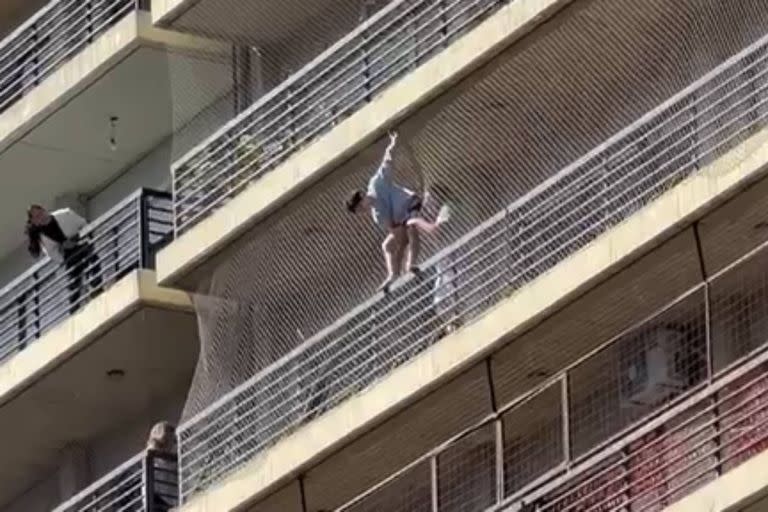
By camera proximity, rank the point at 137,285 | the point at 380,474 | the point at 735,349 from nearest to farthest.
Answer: the point at 735,349, the point at 380,474, the point at 137,285

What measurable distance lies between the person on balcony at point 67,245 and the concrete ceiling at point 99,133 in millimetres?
796

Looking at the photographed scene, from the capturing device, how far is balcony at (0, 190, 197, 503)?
44.7m

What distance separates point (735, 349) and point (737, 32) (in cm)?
205

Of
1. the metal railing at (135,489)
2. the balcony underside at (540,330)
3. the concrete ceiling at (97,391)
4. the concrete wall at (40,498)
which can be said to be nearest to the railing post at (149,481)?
the metal railing at (135,489)

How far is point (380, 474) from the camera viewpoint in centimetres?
4131

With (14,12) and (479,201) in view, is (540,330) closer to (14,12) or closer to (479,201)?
(479,201)

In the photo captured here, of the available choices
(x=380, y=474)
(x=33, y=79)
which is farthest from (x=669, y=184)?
(x=33, y=79)

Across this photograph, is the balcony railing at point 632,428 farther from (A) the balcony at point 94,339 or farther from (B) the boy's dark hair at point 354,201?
(A) the balcony at point 94,339

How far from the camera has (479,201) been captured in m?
40.9

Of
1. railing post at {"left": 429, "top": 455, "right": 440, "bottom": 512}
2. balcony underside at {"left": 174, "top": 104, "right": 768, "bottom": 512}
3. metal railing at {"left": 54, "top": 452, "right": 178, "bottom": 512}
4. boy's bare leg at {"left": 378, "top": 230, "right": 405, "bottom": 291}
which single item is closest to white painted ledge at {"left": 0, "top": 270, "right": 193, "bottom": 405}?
metal railing at {"left": 54, "top": 452, "right": 178, "bottom": 512}

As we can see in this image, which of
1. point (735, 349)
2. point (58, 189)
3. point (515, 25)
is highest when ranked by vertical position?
point (58, 189)

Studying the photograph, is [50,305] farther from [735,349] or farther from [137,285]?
[735,349]

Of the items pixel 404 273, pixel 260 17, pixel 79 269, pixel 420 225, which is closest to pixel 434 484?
pixel 404 273

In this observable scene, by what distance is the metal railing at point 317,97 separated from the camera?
41969 mm
